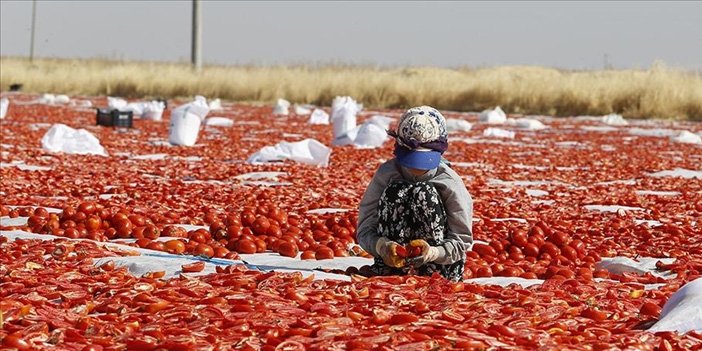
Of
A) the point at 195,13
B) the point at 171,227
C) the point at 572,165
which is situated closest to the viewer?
the point at 171,227

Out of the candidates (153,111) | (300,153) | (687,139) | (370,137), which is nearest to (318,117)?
(153,111)

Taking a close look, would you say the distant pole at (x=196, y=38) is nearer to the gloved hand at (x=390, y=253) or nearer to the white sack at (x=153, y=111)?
the white sack at (x=153, y=111)

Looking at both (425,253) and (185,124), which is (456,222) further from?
(185,124)

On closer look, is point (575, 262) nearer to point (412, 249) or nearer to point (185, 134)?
point (412, 249)

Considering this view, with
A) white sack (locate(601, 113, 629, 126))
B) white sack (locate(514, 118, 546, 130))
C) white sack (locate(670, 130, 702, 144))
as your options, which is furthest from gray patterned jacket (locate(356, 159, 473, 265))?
white sack (locate(601, 113, 629, 126))

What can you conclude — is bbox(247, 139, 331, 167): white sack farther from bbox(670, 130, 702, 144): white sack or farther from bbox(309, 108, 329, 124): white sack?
bbox(309, 108, 329, 124): white sack

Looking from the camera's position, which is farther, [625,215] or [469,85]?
[469,85]

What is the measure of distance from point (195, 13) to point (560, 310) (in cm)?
4671

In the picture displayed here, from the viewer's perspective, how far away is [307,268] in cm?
759

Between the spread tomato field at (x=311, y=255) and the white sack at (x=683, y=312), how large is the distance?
0.11m

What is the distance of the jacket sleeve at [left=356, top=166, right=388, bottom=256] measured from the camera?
6.61m

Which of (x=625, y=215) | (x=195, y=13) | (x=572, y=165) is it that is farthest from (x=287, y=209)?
(x=195, y=13)

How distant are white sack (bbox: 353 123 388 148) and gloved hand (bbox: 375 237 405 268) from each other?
14.1 meters

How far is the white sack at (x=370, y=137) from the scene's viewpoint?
67.4ft
